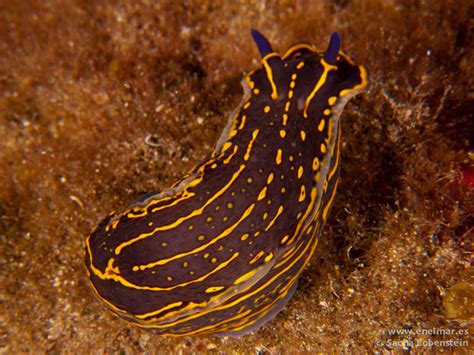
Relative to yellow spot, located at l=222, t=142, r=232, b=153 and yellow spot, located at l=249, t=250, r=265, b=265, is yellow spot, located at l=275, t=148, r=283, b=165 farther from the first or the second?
yellow spot, located at l=249, t=250, r=265, b=265

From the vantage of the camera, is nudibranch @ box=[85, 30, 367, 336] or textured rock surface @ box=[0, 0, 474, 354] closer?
nudibranch @ box=[85, 30, 367, 336]

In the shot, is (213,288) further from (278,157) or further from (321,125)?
(321,125)

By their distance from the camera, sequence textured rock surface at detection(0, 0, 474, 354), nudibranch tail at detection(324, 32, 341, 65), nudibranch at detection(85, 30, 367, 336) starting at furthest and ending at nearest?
textured rock surface at detection(0, 0, 474, 354), nudibranch tail at detection(324, 32, 341, 65), nudibranch at detection(85, 30, 367, 336)

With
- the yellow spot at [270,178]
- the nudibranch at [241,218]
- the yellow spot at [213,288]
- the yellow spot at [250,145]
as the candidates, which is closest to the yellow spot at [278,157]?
the nudibranch at [241,218]

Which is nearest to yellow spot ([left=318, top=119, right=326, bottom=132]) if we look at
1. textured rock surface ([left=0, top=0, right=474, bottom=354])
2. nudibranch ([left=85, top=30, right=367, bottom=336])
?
nudibranch ([left=85, top=30, right=367, bottom=336])

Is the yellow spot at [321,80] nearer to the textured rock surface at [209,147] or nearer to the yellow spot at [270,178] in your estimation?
the yellow spot at [270,178]
